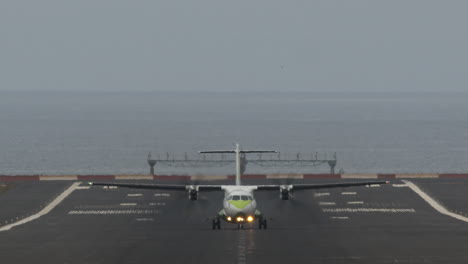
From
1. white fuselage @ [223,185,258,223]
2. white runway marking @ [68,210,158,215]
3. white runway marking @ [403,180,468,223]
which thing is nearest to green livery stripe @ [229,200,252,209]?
white fuselage @ [223,185,258,223]

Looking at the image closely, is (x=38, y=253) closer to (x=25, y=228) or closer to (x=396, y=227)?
(x=25, y=228)

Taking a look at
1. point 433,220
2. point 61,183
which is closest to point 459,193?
point 433,220

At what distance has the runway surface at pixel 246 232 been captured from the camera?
60.5 meters

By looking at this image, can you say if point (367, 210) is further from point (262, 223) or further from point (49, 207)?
point (49, 207)

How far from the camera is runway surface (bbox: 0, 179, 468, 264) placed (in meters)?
60.5

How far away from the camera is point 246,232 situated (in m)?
74.8

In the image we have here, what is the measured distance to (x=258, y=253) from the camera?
201ft

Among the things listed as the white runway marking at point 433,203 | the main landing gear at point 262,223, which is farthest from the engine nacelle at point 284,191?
the white runway marking at point 433,203

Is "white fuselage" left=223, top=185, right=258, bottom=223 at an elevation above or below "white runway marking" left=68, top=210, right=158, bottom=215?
below

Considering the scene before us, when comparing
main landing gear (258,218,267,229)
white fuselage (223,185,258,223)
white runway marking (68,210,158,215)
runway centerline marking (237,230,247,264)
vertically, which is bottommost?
runway centerline marking (237,230,247,264)

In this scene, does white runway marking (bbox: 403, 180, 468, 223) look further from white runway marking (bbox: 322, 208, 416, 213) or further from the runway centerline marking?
the runway centerline marking

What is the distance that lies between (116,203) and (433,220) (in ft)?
110

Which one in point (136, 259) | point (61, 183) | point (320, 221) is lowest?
point (136, 259)

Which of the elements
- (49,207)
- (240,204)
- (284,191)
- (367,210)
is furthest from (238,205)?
(49,207)
